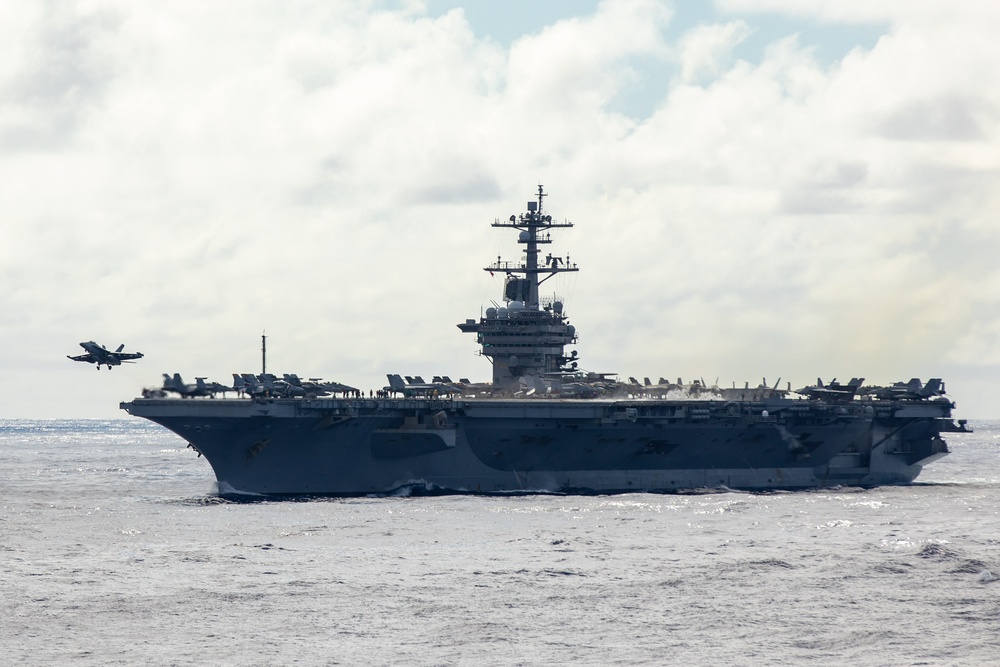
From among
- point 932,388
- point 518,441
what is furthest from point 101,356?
point 932,388

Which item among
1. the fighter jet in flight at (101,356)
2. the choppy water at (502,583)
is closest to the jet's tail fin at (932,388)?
the choppy water at (502,583)

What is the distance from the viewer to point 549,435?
37719 mm

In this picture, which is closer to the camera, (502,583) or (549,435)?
(502,583)

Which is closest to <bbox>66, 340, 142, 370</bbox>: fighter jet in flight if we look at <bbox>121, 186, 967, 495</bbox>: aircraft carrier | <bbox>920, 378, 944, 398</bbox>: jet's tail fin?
<bbox>121, 186, 967, 495</bbox>: aircraft carrier

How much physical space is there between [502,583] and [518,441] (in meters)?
13.9

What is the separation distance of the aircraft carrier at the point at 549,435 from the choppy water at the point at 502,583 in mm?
1613

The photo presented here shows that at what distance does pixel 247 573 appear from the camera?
24.7 m

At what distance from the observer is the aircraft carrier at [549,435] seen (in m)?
36.2

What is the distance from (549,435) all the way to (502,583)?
14041mm

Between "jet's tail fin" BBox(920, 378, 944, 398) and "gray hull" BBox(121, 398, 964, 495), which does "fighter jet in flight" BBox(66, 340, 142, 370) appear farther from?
"jet's tail fin" BBox(920, 378, 944, 398)

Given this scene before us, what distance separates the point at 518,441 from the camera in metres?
37.7

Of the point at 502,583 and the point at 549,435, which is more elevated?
the point at 549,435

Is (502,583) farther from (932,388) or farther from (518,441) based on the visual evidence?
(932,388)

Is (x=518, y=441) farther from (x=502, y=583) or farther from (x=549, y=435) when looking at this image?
(x=502, y=583)
